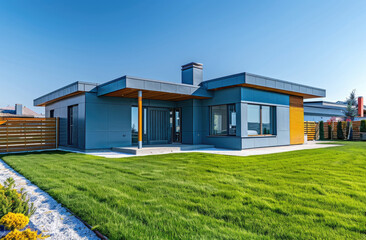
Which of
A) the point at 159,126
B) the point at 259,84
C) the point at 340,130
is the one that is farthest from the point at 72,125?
the point at 340,130

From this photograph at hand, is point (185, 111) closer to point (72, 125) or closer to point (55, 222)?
point (72, 125)

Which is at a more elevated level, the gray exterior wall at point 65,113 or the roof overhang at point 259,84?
the roof overhang at point 259,84

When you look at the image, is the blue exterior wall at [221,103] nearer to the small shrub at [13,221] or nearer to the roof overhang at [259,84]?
the roof overhang at [259,84]

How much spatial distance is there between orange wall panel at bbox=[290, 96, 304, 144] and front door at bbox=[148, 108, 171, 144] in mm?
7693

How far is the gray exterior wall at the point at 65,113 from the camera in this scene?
11458 millimetres

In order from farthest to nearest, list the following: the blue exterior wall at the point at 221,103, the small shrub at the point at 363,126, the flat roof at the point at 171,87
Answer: the small shrub at the point at 363,126, the blue exterior wall at the point at 221,103, the flat roof at the point at 171,87

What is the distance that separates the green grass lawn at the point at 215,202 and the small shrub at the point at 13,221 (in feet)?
2.16

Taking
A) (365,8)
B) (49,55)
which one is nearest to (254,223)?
(365,8)

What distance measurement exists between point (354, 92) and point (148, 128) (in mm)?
33512

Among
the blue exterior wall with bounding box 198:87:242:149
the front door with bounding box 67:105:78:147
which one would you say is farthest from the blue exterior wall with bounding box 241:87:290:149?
the front door with bounding box 67:105:78:147

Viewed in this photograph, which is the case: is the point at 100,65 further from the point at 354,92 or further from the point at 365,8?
the point at 354,92

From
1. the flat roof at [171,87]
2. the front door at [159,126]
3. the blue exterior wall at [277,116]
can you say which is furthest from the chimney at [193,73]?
the blue exterior wall at [277,116]

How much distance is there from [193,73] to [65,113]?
25.3ft

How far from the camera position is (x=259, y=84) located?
11.5m
